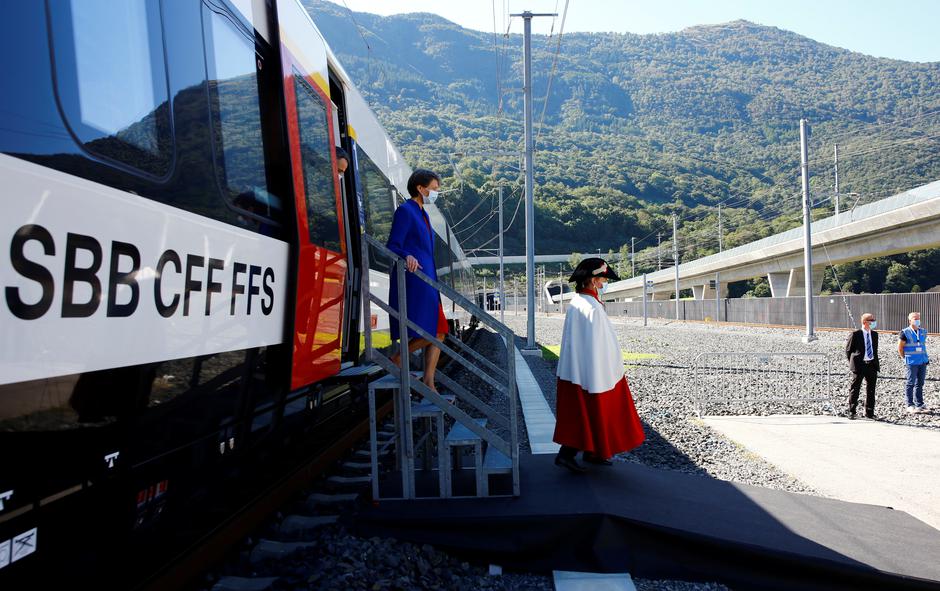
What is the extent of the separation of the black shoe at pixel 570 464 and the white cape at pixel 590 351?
0.62 meters

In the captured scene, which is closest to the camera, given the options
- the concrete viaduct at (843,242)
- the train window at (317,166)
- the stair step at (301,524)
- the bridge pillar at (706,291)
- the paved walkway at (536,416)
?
the stair step at (301,524)

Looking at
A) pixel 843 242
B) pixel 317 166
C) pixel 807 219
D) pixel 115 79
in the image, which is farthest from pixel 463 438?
pixel 843 242

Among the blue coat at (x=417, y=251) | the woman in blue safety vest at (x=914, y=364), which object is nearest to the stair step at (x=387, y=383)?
the blue coat at (x=417, y=251)

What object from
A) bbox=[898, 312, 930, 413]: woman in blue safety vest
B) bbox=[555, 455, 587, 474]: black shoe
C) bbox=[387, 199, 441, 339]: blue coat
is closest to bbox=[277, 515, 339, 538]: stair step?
bbox=[387, 199, 441, 339]: blue coat

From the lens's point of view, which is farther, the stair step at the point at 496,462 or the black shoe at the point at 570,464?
the black shoe at the point at 570,464

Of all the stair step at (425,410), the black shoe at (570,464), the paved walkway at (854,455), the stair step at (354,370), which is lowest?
the paved walkway at (854,455)

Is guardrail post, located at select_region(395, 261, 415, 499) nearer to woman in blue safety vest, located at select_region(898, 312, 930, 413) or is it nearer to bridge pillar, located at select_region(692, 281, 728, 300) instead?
woman in blue safety vest, located at select_region(898, 312, 930, 413)

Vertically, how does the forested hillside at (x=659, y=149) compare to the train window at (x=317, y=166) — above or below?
above

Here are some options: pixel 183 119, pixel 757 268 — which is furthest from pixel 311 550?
pixel 757 268

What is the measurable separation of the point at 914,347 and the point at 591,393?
832 centimetres

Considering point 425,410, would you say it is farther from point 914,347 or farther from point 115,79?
point 914,347

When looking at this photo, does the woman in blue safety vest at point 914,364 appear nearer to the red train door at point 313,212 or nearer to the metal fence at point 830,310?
the red train door at point 313,212

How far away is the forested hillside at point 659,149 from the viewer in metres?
60.0

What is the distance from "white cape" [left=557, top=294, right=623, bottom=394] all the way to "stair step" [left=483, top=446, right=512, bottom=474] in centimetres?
78
